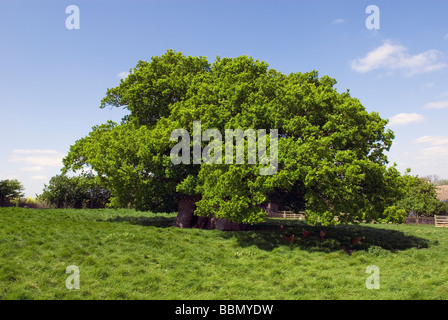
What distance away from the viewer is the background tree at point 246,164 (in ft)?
69.2

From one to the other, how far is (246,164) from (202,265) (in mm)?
7155

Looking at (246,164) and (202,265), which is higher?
(246,164)

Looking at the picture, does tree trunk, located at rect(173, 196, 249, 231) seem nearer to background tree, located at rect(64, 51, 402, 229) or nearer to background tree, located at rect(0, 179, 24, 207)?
background tree, located at rect(64, 51, 402, 229)

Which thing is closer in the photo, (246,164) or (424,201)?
(246,164)

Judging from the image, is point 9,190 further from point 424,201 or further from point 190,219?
point 424,201

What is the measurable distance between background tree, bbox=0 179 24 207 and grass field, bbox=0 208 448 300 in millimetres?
35334

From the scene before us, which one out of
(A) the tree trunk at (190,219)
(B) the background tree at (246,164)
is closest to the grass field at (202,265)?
(B) the background tree at (246,164)

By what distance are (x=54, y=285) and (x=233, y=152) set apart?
1283cm

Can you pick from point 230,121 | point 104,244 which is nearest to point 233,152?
point 230,121

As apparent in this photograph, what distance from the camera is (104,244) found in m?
19.8

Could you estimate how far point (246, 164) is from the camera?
21.4 m

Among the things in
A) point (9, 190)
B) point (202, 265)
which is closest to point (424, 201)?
point (202, 265)
